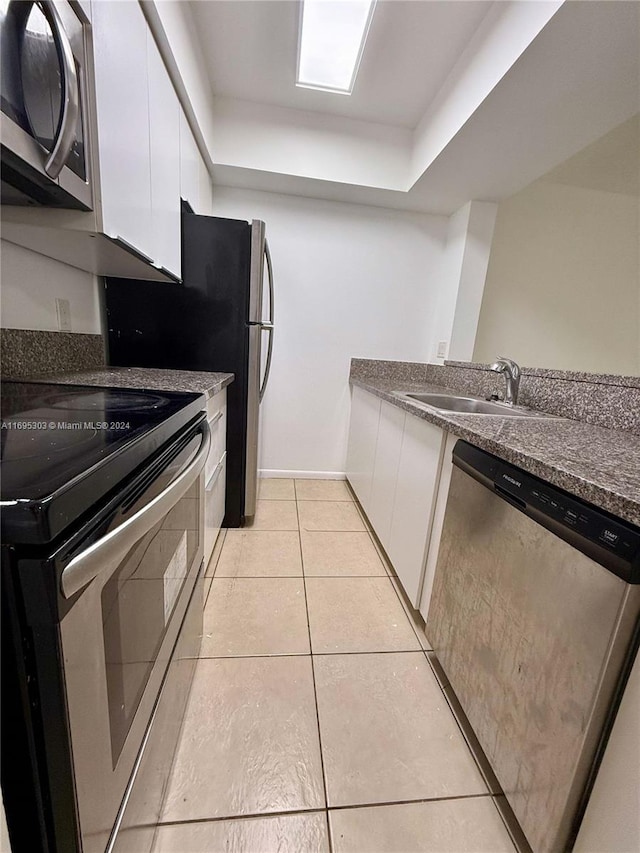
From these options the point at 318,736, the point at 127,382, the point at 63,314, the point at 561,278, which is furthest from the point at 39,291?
the point at 561,278

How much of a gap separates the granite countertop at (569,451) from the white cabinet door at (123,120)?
1.22 m

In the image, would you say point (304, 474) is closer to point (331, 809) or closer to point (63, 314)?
point (63, 314)

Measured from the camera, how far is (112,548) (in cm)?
45

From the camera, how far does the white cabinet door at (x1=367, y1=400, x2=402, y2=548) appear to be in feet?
5.66

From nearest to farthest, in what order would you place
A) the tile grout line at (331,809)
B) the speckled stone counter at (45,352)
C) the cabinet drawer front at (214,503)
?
the tile grout line at (331,809), the speckled stone counter at (45,352), the cabinet drawer front at (214,503)

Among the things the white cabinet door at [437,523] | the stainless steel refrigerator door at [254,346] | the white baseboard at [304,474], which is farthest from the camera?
the white baseboard at [304,474]

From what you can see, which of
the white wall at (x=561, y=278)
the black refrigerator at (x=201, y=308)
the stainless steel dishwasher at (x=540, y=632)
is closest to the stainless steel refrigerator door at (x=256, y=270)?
the black refrigerator at (x=201, y=308)

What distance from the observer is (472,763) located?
0.99 meters

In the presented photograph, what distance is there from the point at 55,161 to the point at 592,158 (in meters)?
3.15

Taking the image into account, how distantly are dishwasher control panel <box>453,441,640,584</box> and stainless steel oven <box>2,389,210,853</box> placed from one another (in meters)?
0.77

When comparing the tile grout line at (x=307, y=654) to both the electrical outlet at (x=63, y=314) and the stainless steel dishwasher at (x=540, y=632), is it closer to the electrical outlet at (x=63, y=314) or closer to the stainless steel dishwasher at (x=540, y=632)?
the stainless steel dishwasher at (x=540, y=632)

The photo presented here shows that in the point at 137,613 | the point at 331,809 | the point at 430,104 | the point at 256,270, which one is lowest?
the point at 331,809

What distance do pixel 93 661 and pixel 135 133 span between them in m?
1.50

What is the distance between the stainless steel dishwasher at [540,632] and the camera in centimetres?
62
